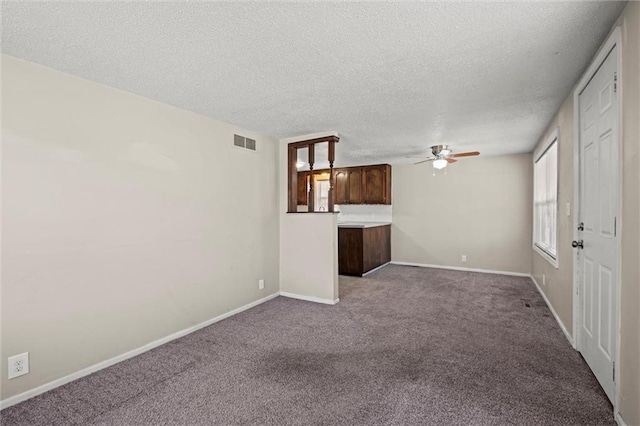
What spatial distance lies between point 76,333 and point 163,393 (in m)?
0.87

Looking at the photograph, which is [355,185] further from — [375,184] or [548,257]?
[548,257]

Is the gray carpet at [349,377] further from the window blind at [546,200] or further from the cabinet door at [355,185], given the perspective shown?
the cabinet door at [355,185]

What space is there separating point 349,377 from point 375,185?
490 cm

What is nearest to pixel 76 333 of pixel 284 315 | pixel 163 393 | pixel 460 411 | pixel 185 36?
pixel 163 393

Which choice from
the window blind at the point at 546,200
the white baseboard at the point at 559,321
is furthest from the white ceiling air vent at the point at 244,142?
the white baseboard at the point at 559,321

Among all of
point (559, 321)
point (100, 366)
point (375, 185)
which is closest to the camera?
point (100, 366)

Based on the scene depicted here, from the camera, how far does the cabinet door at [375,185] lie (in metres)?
6.64

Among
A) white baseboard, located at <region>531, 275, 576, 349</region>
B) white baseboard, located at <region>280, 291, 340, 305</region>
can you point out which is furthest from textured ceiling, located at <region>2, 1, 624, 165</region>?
white baseboard, located at <region>280, 291, 340, 305</region>

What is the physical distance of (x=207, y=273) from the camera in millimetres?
3371

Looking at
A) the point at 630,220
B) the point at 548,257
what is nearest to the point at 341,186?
the point at 548,257

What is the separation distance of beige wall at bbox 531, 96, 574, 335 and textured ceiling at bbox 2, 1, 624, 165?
0.72ft

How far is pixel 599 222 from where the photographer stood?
2.11m

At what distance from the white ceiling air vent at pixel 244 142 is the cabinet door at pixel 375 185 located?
11.1ft

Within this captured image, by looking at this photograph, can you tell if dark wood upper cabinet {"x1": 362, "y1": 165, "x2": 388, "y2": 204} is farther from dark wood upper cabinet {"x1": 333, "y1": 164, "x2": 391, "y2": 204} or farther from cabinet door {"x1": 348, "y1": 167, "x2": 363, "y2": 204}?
cabinet door {"x1": 348, "y1": 167, "x2": 363, "y2": 204}
